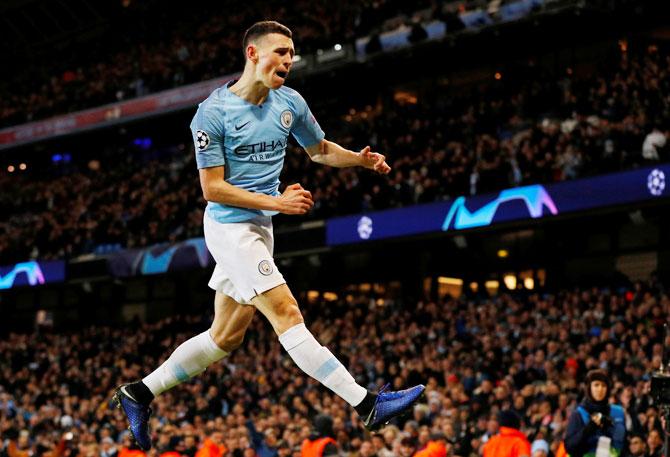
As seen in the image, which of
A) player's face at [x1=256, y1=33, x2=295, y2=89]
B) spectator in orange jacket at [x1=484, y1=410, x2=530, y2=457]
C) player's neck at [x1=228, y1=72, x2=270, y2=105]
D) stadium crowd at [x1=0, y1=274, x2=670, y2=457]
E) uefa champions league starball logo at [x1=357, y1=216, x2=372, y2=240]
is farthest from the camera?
uefa champions league starball logo at [x1=357, y1=216, x2=372, y2=240]

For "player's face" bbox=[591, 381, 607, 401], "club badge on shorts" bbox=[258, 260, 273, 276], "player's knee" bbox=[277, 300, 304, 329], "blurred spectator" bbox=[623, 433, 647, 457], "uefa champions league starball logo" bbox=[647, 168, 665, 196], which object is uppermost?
"uefa champions league starball logo" bbox=[647, 168, 665, 196]

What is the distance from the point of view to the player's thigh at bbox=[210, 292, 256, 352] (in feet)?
21.5

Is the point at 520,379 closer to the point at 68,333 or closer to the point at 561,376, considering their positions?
the point at 561,376

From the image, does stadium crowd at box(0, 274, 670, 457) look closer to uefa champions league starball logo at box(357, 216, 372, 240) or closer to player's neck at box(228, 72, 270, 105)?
uefa champions league starball logo at box(357, 216, 372, 240)

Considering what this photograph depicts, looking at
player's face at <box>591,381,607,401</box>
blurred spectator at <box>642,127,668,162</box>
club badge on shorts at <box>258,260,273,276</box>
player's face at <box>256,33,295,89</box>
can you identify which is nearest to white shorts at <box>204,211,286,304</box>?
club badge on shorts at <box>258,260,273,276</box>

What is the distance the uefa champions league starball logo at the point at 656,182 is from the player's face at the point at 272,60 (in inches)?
632

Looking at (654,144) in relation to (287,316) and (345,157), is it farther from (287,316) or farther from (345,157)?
(287,316)

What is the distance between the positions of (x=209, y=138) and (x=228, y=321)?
1160 mm

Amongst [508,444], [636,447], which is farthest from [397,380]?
[508,444]

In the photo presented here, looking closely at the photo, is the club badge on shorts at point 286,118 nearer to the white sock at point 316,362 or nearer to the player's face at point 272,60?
the player's face at point 272,60

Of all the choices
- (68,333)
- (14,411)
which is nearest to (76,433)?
(14,411)

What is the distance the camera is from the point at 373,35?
31.6 metres

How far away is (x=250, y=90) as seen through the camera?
632 centimetres

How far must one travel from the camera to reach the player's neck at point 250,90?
6305 millimetres
